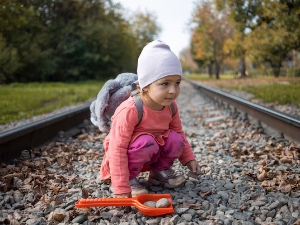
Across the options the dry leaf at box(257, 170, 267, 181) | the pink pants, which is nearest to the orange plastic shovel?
the pink pants

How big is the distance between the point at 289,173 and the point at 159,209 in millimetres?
1443

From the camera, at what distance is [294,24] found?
739 cm

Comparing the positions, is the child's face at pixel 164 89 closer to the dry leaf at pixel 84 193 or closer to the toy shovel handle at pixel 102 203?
the toy shovel handle at pixel 102 203

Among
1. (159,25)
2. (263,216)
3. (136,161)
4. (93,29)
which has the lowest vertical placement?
(263,216)

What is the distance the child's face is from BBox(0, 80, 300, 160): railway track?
5.85 feet

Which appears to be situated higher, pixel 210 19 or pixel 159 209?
pixel 210 19

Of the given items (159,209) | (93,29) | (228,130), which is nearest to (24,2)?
(228,130)

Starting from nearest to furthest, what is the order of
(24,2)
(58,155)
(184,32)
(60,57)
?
(58,155) → (24,2) → (60,57) → (184,32)

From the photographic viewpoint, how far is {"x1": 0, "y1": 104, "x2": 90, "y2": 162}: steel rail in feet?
11.4

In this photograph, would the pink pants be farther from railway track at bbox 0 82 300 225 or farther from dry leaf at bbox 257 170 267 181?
dry leaf at bbox 257 170 267 181

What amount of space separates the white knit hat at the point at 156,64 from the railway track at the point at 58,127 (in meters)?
1.76

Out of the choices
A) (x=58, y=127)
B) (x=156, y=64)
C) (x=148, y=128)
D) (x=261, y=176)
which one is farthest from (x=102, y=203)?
(x=58, y=127)

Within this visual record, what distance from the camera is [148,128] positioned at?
8.54 ft

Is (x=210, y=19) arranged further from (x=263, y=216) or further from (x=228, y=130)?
(x=263, y=216)
